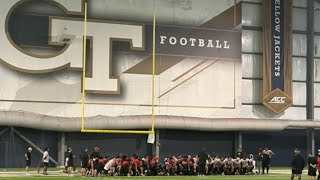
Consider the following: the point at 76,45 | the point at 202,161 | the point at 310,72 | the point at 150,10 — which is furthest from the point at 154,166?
the point at 310,72

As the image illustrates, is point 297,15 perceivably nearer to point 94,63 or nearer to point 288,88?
point 288,88

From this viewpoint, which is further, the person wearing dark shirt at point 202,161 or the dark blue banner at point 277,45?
the dark blue banner at point 277,45

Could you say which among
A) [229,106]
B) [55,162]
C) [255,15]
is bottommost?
[55,162]

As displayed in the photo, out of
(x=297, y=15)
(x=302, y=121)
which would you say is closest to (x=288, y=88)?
(x=302, y=121)

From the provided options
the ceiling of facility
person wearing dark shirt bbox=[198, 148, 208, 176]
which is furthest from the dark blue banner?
person wearing dark shirt bbox=[198, 148, 208, 176]

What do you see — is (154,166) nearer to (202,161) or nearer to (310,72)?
(202,161)

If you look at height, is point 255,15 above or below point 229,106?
above

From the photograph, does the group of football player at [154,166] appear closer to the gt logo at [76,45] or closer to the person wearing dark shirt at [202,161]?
the person wearing dark shirt at [202,161]

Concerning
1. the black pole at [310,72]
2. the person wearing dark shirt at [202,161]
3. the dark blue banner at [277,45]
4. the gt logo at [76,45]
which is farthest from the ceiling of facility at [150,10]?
the person wearing dark shirt at [202,161]

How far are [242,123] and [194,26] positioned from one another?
697cm

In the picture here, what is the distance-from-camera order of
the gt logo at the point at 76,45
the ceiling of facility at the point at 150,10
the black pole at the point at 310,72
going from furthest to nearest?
the black pole at the point at 310,72 < the ceiling of facility at the point at 150,10 < the gt logo at the point at 76,45

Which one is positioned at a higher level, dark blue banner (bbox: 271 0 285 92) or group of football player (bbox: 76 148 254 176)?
dark blue banner (bbox: 271 0 285 92)

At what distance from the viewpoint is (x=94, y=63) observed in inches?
1592

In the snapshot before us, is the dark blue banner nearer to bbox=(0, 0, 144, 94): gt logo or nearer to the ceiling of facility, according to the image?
the ceiling of facility
